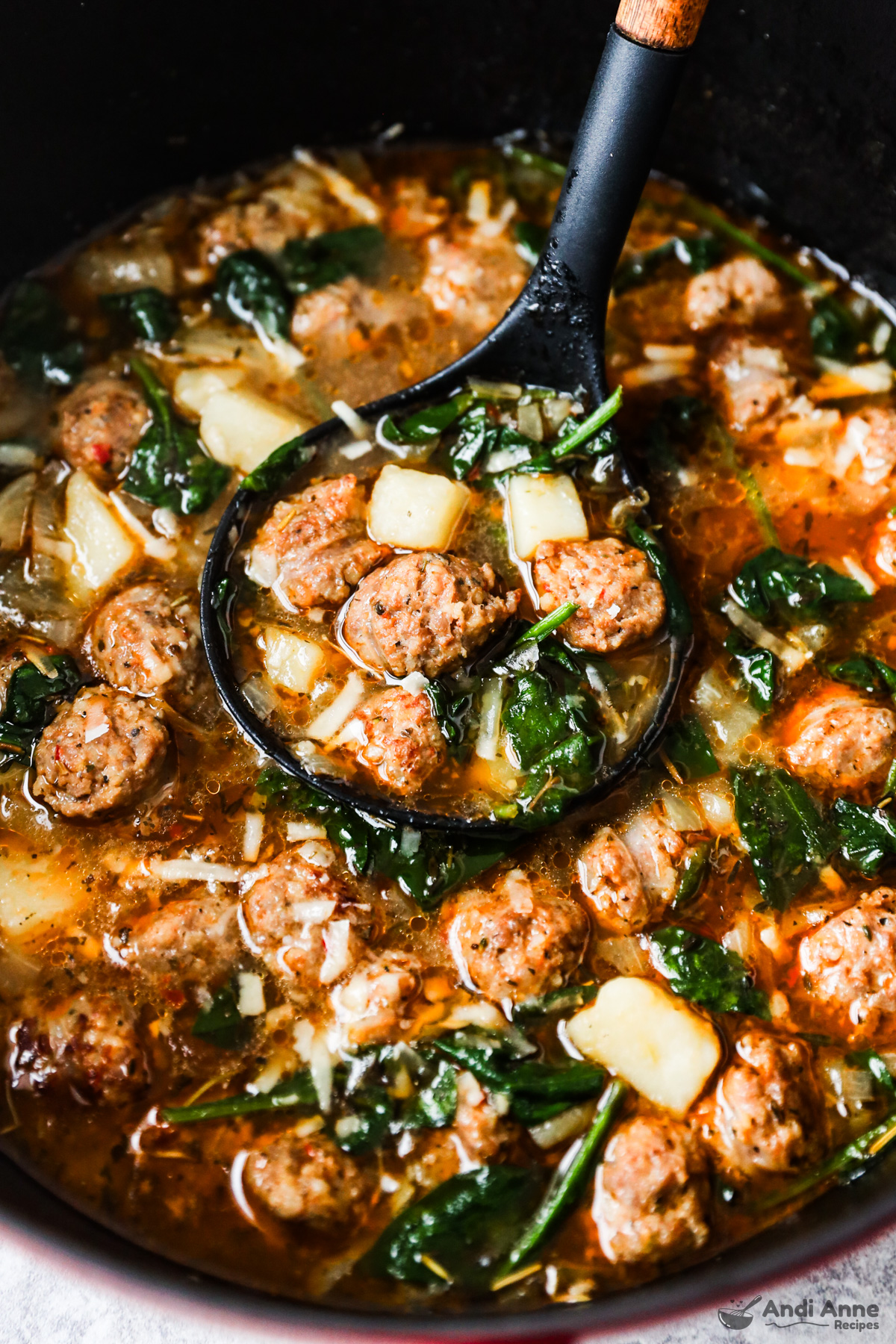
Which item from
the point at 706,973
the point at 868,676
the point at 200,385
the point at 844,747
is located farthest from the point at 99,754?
the point at 868,676

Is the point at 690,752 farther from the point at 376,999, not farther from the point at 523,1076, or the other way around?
the point at 376,999

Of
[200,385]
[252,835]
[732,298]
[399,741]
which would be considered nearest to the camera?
[399,741]

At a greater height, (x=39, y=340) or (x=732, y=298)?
(x=732, y=298)

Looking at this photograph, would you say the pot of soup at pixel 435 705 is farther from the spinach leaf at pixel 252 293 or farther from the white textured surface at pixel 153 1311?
the white textured surface at pixel 153 1311

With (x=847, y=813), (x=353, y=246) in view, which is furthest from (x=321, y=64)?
(x=847, y=813)

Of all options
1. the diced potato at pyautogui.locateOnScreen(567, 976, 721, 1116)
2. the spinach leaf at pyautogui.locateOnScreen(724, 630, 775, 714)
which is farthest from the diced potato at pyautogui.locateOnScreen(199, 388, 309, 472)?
the diced potato at pyautogui.locateOnScreen(567, 976, 721, 1116)

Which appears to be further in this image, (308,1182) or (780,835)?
(780,835)

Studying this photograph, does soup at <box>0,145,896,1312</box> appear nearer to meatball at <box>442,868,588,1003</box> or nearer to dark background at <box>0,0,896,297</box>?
meatball at <box>442,868,588,1003</box>
